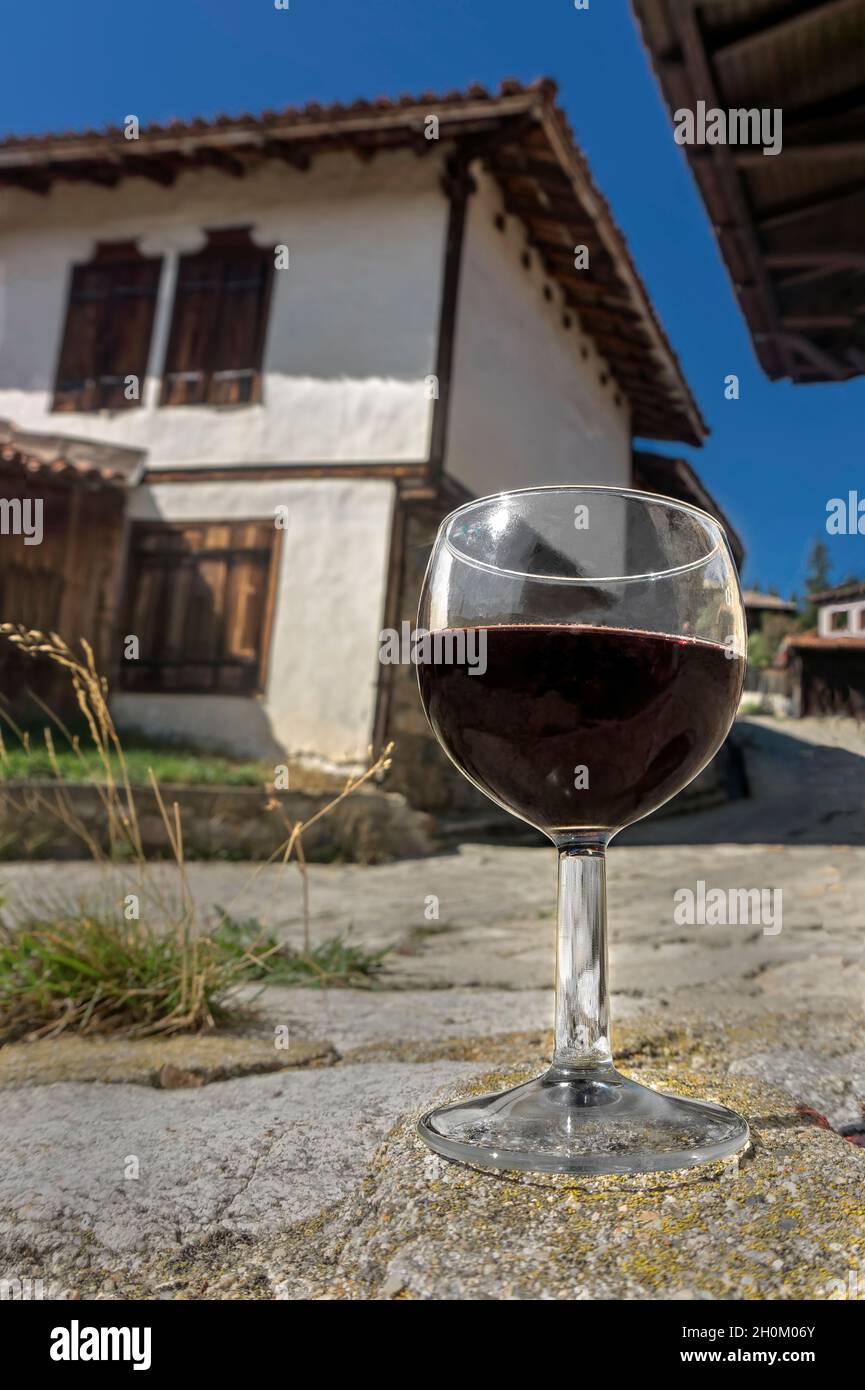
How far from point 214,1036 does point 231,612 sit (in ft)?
24.0

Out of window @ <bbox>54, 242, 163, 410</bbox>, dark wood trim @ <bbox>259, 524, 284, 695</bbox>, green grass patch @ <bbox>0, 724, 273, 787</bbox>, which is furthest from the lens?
window @ <bbox>54, 242, 163, 410</bbox>

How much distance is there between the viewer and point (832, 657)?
233 centimetres

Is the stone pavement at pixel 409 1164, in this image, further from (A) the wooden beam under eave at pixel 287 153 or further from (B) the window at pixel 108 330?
(B) the window at pixel 108 330

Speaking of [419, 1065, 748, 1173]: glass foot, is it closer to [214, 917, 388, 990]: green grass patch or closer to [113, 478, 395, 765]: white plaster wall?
[214, 917, 388, 990]: green grass patch

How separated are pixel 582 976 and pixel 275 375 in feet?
28.6

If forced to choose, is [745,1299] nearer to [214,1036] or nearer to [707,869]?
[214,1036]

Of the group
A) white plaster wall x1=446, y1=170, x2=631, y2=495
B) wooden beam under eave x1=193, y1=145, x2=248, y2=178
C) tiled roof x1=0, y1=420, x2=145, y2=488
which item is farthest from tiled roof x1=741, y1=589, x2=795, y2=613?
wooden beam under eave x1=193, y1=145, x2=248, y2=178

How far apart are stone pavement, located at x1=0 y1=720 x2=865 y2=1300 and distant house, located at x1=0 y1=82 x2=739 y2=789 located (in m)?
6.26

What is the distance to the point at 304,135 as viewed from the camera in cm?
811

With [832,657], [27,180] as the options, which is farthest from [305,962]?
[27,180]

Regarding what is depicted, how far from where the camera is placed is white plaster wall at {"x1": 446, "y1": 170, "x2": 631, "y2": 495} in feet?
28.3

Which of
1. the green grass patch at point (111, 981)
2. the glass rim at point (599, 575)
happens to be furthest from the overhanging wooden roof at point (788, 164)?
the green grass patch at point (111, 981)

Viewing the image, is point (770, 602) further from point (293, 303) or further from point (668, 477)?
point (668, 477)

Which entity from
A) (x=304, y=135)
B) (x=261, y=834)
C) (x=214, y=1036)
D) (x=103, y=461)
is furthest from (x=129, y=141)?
(x=214, y=1036)
